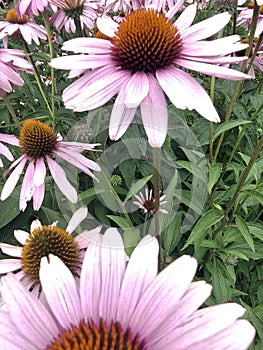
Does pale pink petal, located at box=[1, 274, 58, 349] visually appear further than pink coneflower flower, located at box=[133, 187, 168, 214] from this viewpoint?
No

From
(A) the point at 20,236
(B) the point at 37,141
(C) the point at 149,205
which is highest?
(B) the point at 37,141

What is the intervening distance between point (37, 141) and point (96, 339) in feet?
2.69

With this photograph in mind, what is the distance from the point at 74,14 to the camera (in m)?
1.39

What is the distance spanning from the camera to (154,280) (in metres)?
0.56

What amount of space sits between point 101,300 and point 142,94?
0.33 m

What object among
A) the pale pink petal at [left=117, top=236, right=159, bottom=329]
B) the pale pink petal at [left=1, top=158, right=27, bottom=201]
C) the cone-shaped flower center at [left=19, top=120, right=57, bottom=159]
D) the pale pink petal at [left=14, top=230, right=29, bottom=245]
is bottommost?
the pale pink petal at [left=14, top=230, right=29, bottom=245]

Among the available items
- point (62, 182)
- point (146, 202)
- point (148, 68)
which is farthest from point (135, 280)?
point (146, 202)

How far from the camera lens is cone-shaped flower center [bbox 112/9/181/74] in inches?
32.3

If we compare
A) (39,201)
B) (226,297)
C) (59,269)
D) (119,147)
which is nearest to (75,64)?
(59,269)

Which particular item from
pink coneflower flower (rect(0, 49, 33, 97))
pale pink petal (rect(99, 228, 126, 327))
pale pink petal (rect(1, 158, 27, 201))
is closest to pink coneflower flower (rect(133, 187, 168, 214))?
pale pink petal (rect(1, 158, 27, 201))

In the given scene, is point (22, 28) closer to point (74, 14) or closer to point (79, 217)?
point (74, 14)

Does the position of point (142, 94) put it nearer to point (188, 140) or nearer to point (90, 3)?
point (188, 140)

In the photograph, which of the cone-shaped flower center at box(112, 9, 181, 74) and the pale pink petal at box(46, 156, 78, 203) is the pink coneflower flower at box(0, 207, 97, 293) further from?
the cone-shaped flower center at box(112, 9, 181, 74)

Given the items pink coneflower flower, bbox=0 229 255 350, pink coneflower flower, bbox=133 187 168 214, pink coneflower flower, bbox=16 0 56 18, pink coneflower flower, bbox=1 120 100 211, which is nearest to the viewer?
pink coneflower flower, bbox=0 229 255 350
